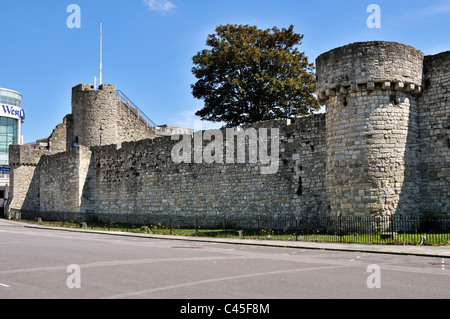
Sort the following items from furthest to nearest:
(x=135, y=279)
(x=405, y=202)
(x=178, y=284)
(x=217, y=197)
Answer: (x=217, y=197) → (x=405, y=202) → (x=135, y=279) → (x=178, y=284)

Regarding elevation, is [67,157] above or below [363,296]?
above

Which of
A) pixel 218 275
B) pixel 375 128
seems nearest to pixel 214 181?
pixel 375 128

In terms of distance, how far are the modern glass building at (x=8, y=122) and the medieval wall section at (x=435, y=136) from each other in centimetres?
7167

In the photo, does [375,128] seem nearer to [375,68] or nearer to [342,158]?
[342,158]

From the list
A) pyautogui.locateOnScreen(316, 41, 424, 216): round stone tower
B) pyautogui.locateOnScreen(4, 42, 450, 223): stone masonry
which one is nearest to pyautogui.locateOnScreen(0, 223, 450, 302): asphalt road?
pyautogui.locateOnScreen(316, 41, 424, 216): round stone tower

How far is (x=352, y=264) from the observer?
13.1 meters

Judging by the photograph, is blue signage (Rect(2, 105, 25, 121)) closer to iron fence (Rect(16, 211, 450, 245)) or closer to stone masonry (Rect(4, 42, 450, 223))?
stone masonry (Rect(4, 42, 450, 223))

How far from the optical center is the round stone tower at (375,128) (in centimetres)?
2102

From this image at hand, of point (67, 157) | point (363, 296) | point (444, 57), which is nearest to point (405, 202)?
point (444, 57)

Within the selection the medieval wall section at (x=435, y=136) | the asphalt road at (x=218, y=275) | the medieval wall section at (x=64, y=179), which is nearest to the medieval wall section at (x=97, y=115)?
the medieval wall section at (x=64, y=179)

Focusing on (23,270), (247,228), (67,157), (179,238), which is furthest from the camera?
(67,157)

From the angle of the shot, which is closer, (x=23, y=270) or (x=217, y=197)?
(x=23, y=270)
